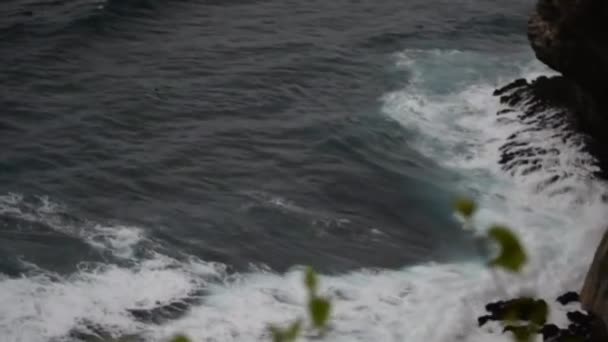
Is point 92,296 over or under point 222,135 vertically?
under

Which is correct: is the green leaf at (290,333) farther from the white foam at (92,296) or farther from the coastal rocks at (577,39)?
the coastal rocks at (577,39)

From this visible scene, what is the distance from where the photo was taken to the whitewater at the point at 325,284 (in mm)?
10773

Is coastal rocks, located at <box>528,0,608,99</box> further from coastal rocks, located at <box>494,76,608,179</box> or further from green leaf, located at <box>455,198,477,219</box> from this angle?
green leaf, located at <box>455,198,477,219</box>

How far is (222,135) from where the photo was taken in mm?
17219

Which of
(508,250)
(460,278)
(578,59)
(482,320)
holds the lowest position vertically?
(460,278)

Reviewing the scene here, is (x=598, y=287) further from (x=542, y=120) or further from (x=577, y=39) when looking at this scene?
(x=542, y=120)

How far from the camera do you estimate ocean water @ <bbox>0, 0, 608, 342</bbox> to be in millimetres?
11430

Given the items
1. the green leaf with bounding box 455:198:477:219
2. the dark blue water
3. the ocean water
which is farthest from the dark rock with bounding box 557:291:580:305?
the green leaf with bounding box 455:198:477:219

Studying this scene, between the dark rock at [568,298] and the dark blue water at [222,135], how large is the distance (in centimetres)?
197

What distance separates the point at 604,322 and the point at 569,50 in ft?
19.5

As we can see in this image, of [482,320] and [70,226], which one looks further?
[70,226]

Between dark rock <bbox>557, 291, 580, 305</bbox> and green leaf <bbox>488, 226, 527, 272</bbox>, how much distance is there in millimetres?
10406

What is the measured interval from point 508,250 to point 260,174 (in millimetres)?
14147

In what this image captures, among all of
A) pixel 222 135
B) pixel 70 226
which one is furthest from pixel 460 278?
pixel 222 135
